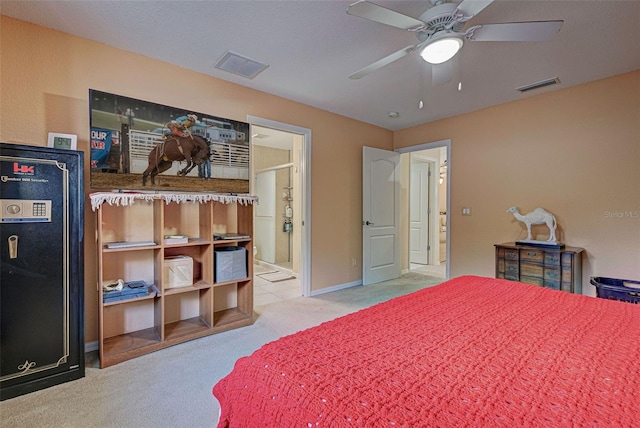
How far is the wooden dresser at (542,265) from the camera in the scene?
9.37 ft

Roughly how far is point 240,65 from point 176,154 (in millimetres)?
1010

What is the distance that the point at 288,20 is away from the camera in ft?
6.79

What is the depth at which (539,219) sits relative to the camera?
3178 mm

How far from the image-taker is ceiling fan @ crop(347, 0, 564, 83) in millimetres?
1500

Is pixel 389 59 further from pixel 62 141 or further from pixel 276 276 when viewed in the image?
pixel 276 276

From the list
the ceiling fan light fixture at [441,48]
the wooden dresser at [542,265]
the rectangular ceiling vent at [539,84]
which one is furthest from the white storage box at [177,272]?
→ the rectangular ceiling vent at [539,84]

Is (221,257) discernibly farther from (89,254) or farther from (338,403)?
(338,403)

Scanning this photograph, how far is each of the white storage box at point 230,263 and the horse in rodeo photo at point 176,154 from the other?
83 cm

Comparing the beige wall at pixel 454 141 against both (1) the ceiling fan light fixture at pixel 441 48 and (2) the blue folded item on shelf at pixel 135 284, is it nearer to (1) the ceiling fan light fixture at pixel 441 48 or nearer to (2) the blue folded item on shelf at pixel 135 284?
(2) the blue folded item on shelf at pixel 135 284

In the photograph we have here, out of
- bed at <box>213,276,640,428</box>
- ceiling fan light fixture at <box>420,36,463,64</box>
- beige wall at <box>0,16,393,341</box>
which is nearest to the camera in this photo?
bed at <box>213,276,640,428</box>

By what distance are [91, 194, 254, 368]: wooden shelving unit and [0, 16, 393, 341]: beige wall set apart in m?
0.18

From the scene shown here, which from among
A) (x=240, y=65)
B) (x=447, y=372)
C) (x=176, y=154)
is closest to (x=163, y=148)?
(x=176, y=154)

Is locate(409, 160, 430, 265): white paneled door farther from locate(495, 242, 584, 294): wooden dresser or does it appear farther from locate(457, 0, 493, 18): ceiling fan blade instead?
locate(457, 0, 493, 18): ceiling fan blade

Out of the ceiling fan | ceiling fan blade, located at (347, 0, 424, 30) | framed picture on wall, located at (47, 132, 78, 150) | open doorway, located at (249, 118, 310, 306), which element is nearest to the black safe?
framed picture on wall, located at (47, 132, 78, 150)
